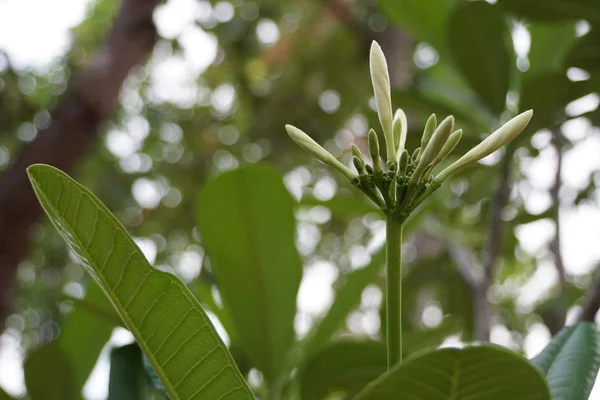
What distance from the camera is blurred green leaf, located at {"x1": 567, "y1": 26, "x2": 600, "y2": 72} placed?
2.63ft

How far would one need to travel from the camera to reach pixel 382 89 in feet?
1.23

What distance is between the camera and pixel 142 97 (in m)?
4.07

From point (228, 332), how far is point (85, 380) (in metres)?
0.18

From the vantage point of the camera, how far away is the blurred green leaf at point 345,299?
72 centimetres

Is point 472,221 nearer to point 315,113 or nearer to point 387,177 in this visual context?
point 387,177

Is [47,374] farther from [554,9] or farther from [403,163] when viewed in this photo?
[554,9]

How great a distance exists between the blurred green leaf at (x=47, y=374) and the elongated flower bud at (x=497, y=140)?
557 millimetres

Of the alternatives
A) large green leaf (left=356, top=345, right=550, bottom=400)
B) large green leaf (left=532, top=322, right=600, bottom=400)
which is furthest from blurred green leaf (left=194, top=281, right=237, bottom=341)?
large green leaf (left=356, top=345, right=550, bottom=400)

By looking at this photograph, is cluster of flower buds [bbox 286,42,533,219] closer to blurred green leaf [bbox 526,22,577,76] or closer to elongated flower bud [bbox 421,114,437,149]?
elongated flower bud [bbox 421,114,437,149]

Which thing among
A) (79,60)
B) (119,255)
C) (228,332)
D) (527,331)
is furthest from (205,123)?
(119,255)

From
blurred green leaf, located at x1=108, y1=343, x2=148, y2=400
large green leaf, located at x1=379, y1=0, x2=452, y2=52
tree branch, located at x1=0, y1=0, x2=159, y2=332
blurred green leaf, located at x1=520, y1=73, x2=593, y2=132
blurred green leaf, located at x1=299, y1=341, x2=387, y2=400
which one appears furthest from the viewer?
tree branch, located at x1=0, y1=0, x2=159, y2=332

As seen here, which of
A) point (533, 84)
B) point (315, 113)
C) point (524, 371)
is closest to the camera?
point (524, 371)

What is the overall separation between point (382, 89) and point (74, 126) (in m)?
1.34

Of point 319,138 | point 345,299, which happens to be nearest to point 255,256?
point 345,299
